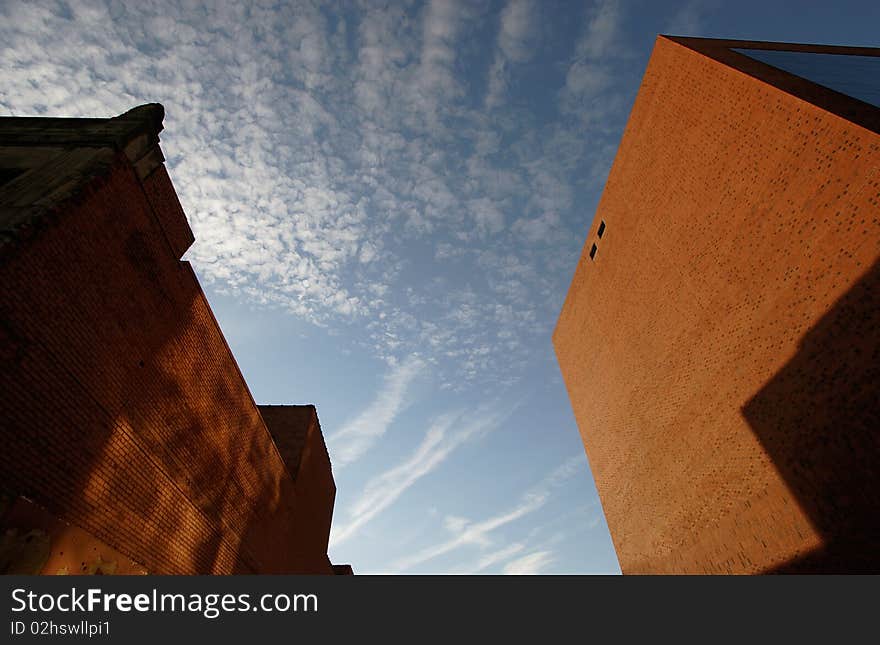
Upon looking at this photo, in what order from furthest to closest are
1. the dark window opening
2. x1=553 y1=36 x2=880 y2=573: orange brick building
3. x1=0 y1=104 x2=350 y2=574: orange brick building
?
x1=553 y1=36 x2=880 y2=573: orange brick building, the dark window opening, x1=0 y1=104 x2=350 y2=574: orange brick building

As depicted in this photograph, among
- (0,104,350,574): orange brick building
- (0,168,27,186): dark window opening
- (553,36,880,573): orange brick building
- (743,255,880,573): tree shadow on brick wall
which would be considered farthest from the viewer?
(553,36,880,573): orange brick building

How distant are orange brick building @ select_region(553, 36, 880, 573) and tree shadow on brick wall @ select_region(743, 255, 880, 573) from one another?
3 cm

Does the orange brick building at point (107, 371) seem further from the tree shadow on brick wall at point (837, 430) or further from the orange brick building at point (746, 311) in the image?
the tree shadow on brick wall at point (837, 430)

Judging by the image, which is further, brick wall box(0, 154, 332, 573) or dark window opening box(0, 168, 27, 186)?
dark window opening box(0, 168, 27, 186)

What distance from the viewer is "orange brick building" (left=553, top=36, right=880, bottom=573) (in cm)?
820

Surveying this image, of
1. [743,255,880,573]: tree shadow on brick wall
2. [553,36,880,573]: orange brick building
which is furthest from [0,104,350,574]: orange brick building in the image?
[743,255,880,573]: tree shadow on brick wall

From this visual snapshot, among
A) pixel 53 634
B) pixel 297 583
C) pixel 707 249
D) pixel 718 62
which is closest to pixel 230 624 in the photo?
pixel 297 583

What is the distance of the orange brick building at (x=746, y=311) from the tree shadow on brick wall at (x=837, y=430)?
0.03 m

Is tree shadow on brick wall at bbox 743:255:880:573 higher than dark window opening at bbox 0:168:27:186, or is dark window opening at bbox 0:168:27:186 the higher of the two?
dark window opening at bbox 0:168:27:186

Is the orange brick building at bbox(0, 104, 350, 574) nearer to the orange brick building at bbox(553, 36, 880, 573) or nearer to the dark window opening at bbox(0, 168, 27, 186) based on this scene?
the dark window opening at bbox(0, 168, 27, 186)

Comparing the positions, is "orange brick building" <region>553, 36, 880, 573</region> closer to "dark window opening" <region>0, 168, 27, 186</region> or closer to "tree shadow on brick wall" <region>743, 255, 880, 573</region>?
"tree shadow on brick wall" <region>743, 255, 880, 573</region>

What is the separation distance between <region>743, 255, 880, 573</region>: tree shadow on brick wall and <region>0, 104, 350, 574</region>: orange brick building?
12.4 metres

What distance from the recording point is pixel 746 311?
35.0ft

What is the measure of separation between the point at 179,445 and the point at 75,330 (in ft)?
9.55
